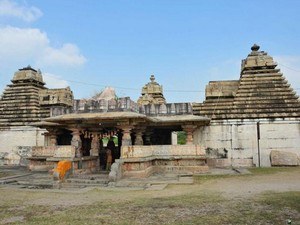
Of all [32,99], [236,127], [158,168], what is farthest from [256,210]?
[32,99]

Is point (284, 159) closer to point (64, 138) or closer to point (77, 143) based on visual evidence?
point (77, 143)

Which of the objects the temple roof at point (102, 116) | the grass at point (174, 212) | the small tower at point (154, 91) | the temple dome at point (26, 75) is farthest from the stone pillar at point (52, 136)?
the grass at point (174, 212)

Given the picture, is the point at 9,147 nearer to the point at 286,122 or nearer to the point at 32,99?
the point at 32,99

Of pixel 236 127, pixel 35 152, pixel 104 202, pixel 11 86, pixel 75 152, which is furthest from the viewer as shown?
pixel 11 86

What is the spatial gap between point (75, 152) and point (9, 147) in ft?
33.8

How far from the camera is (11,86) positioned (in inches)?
978

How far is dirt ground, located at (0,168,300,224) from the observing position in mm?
6984

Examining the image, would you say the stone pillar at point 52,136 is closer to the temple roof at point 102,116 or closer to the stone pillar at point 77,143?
the stone pillar at point 77,143

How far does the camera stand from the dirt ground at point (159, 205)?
22.9 feet

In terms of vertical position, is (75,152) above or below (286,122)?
below

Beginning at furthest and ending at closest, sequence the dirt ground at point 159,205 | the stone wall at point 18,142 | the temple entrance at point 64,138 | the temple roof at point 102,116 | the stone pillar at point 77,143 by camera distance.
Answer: the stone wall at point 18,142
the temple entrance at point 64,138
the stone pillar at point 77,143
the temple roof at point 102,116
the dirt ground at point 159,205

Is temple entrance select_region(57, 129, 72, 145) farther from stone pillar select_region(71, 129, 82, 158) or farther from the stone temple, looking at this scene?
stone pillar select_region(71, 129, 82, 158)

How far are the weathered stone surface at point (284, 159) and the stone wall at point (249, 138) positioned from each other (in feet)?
1.07

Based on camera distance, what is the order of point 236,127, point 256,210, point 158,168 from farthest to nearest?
1. point 236,127
2. point 158,168
3. point 256,210
